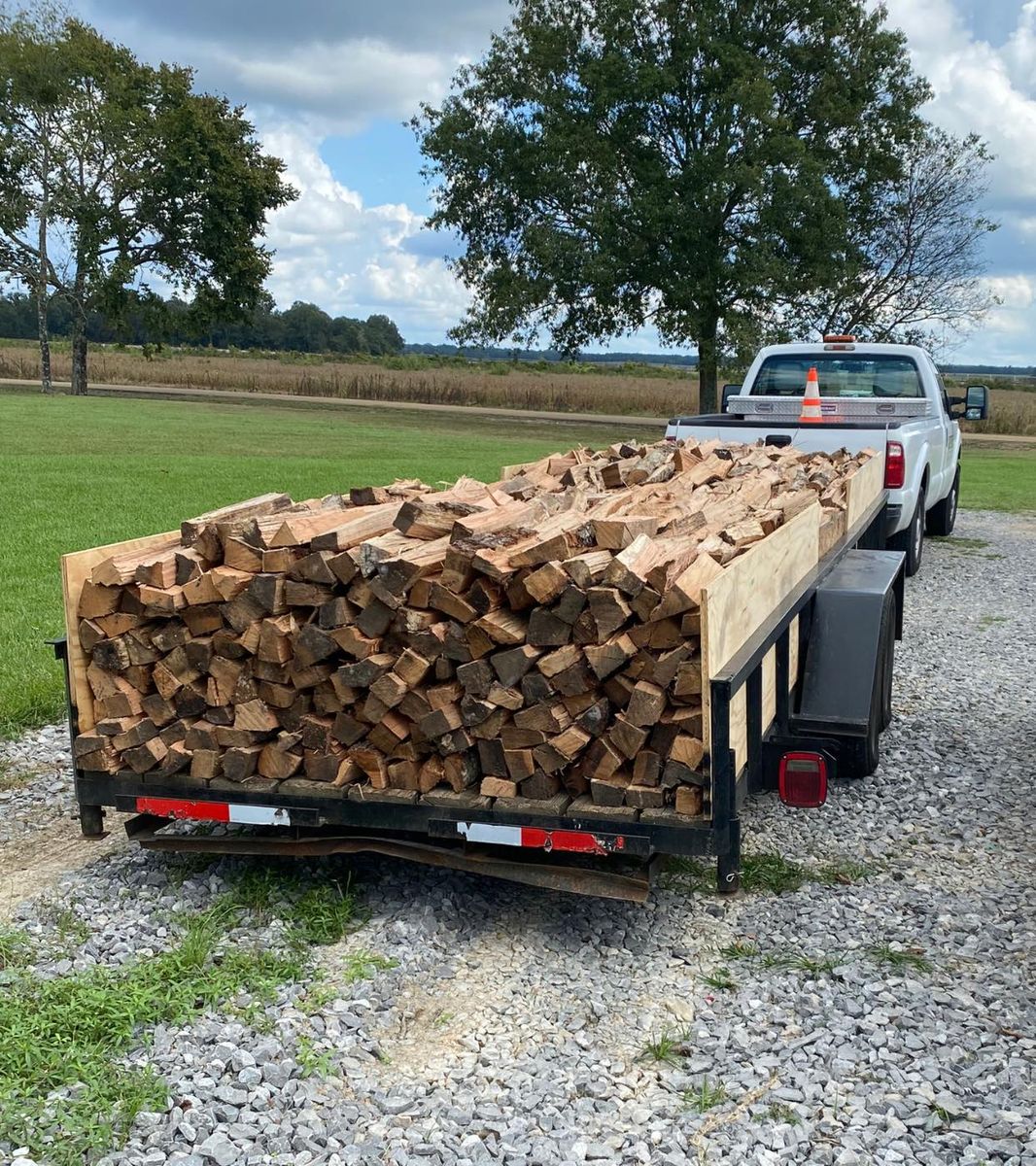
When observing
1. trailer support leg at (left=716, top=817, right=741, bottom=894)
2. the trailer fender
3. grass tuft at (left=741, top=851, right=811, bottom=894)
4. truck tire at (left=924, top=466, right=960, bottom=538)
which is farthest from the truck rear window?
trailer support leg at (left=716, top=817, right=741, bottom=894)

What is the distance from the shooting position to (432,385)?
51.4 meters

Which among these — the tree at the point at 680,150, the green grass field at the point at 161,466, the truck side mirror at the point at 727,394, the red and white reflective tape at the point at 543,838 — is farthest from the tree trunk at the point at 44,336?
the red and white reflective tape at the point at 543,838

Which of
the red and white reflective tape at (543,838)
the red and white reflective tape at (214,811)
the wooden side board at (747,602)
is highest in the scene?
the wooden side board at (747,602)

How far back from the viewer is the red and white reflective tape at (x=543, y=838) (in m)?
3.83

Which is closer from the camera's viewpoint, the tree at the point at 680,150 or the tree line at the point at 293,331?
the tree at the point at 680,150

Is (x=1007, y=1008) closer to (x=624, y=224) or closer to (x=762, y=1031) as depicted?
(x=762, y=1031)

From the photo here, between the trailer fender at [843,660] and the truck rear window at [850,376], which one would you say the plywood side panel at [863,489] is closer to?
the trailer fender at [843,660]

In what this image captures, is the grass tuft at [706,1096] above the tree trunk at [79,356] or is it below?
below

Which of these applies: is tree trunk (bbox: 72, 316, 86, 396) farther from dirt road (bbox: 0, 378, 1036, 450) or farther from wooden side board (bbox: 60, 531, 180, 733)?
wooden side board (bbox: 60, 531, 180, 733)

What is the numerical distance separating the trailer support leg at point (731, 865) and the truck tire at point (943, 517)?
1118 centimetres

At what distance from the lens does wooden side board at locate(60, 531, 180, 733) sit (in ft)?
13.7

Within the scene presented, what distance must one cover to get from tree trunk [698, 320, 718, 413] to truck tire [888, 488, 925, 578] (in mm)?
21039

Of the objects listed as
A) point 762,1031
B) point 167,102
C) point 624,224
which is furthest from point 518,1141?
point 167,102

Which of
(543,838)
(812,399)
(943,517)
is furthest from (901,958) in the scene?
(943,517)
